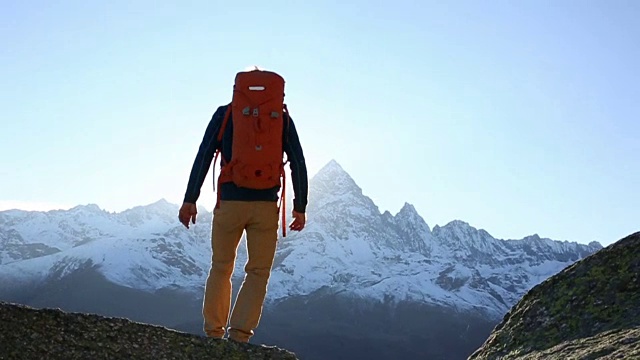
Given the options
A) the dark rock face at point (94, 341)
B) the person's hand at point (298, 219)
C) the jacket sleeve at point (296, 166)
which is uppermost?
the jacket sleeve at point (296, 166)

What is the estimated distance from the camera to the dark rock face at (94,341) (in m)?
Result: 6.27

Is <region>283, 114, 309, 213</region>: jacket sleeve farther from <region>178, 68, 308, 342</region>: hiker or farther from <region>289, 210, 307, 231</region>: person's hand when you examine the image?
<region>178, 68, 308, 342</region>: hiker

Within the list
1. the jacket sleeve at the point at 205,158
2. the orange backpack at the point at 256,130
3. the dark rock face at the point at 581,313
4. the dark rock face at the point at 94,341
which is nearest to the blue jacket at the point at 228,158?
the jacket sleeve at the point at 205,158

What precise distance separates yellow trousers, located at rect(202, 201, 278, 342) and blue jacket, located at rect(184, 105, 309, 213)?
0.60 feet

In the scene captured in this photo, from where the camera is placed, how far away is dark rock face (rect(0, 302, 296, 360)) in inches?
247

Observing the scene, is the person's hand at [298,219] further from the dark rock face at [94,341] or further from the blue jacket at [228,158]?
the dark rock face at [94,341]

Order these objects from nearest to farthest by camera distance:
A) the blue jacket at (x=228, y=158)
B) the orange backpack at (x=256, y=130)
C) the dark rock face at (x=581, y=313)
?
the dark rock face at (x=581, y=313) < the orange backpack at (x=256, y=130) < the blue jacket at (x=228, y=158)

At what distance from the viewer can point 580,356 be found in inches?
240

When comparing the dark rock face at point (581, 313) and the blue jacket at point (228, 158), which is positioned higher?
the blue jacket at point (228, 158)

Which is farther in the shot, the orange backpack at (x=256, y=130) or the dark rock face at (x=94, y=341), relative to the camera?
the orange backpack at (x=256, y=130)

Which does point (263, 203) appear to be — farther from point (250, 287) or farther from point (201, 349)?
point (201, 349)

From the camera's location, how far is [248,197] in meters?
8.34

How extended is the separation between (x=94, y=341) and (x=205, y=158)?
2.85m

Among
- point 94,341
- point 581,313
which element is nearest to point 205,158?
point 94,341
